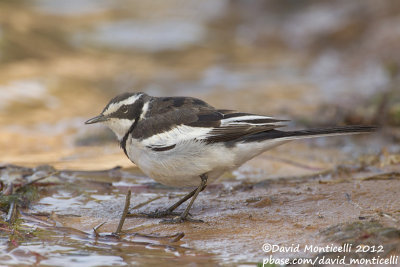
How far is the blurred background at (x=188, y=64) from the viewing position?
9797 mm

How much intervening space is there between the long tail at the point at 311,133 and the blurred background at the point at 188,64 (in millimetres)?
2832

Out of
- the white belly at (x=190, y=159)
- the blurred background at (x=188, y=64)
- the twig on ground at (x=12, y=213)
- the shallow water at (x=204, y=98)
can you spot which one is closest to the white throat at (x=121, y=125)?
the white belly at (x=190, y=159)

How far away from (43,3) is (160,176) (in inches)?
716

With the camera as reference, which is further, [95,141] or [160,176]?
[95,141]

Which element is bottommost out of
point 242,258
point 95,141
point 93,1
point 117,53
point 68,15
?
point 242,258

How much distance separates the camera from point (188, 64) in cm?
1622

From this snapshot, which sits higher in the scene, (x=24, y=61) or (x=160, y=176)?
(x=24, y=61)

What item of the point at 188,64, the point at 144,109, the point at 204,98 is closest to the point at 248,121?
the point at 144,109

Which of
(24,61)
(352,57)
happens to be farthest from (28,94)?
(352,57)

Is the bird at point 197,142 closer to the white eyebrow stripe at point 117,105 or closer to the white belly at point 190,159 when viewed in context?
the white belly at point 190,159

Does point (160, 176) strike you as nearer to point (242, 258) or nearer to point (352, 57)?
point (242, 258)

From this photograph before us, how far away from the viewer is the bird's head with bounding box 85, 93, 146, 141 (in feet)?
19.5

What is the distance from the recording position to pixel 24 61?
46.5ft

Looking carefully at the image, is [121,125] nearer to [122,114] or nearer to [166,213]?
[122,114]
